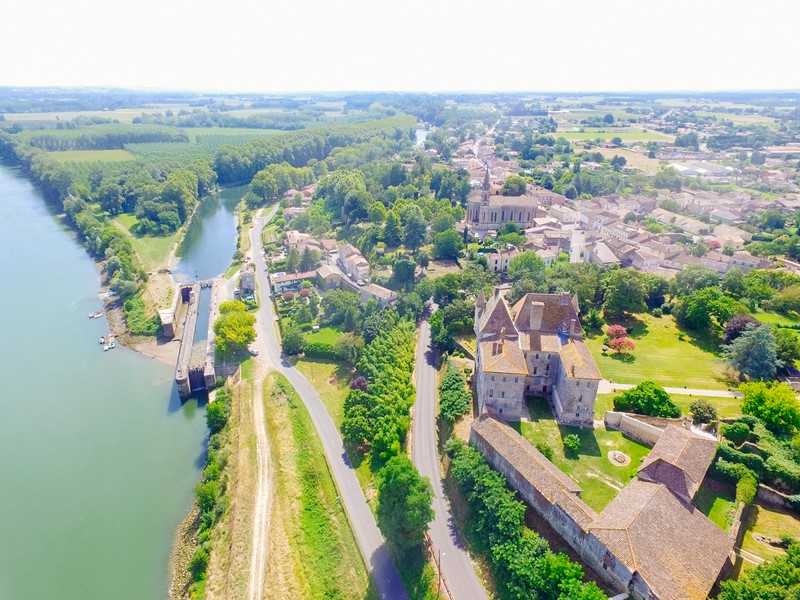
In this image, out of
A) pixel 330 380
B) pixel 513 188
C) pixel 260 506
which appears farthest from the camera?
pixel 513 188

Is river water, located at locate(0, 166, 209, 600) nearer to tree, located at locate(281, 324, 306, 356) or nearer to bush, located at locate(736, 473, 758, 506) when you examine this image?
tree, located at locate(281, 324, 306, 356)

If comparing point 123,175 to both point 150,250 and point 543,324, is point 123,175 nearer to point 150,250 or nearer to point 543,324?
point 150,250

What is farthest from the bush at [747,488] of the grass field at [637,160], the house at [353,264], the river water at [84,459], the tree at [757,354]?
the grass field at [637,160]

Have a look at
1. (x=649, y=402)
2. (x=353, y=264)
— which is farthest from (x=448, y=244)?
(x=649, y=402)

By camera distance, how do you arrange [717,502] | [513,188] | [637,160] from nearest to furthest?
1. [717,502]
2. [513,188]
3. [637,160]

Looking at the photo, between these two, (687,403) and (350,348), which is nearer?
(687,403)

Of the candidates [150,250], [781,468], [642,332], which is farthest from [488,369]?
[150,250]

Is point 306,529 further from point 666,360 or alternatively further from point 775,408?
point 666,360
